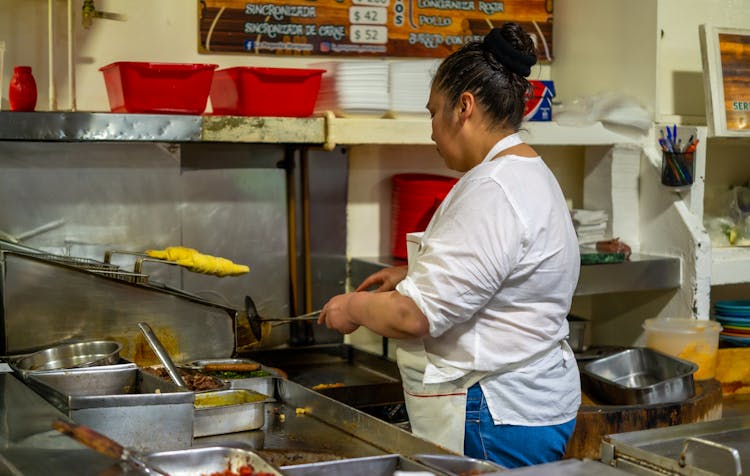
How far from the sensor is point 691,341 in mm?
3924

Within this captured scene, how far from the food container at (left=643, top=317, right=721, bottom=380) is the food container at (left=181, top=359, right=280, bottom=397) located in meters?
1.70

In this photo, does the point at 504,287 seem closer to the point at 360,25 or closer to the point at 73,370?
the point at 73,370

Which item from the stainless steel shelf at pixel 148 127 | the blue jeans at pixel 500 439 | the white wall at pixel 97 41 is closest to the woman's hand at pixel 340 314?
the blue jeans at pixel 500 439

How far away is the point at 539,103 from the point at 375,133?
0.82 meters

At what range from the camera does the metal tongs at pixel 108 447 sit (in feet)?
6.06

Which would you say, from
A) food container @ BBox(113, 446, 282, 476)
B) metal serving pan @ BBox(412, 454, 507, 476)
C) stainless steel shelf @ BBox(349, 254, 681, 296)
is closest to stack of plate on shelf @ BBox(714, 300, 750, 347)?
stainless steel shelf @ BBox(349, 254, 681, 296)

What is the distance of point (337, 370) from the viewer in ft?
13.1

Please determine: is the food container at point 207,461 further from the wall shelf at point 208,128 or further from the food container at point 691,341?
the food container at point 691,341

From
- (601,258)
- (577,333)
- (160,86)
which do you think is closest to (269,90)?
(160,86)

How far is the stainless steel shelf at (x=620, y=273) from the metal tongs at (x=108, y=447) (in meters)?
2.23

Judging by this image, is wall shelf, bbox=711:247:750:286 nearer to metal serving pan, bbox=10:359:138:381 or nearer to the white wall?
the white wall

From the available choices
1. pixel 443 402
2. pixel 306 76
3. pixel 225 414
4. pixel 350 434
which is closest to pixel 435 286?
pixel 443 402

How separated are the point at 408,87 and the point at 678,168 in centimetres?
123

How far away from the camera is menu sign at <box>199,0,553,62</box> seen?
399 cm
